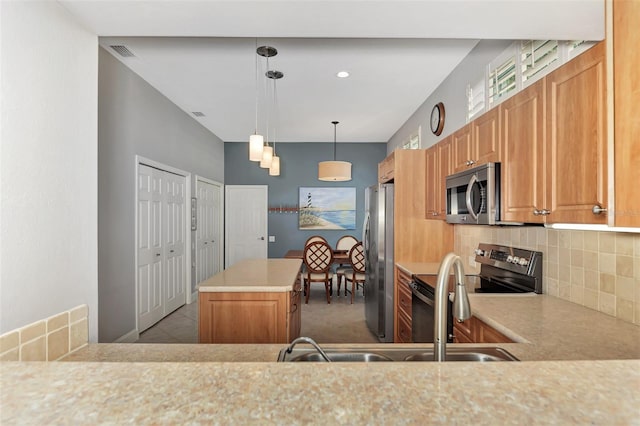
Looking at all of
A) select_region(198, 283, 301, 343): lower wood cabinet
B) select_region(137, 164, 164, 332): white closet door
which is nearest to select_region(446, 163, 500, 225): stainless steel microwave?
select_region(198, 283, 301, 343): lower wood cabinet

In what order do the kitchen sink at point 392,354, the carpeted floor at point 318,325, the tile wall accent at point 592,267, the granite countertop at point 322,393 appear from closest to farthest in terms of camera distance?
the granite countertop at point 322,393 → the kitchen sink at point 392,354 → the tile wall accent at point 592,267 → the carpeted floor at point 318,325

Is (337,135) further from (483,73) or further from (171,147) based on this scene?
(483,73)

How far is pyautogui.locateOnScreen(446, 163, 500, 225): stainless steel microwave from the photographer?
84.5 inches

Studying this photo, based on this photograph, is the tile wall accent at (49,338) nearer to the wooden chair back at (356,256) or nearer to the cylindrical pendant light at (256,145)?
the cylindrical pendant light at (256,145)

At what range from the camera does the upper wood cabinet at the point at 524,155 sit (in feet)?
5.80

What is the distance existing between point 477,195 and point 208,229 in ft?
15.8

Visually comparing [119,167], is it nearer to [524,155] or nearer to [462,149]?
[462,149]

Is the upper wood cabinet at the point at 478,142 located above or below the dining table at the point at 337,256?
above

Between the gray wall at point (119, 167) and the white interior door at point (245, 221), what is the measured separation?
265cm

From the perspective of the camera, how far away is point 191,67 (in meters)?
3.57

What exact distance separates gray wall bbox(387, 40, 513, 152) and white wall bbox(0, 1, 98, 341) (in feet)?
8.86

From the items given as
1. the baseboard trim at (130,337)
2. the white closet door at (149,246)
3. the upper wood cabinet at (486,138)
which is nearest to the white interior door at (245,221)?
the white closet door at (149,246)

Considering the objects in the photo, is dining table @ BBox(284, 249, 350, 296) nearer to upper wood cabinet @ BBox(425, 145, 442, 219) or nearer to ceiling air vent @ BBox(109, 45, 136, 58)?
upper wood cabinet @ BBox(425, 145, 442, 219)

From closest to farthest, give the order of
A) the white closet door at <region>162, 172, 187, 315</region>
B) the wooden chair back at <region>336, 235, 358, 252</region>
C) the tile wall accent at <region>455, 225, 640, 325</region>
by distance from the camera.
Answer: the tile wall accent at <region>455, 225, 640, 325</region>, the white closet door at <region>162, 172, 187, 315</region>, the wooden chair back at <region>336, 235, 358, 252</region>
